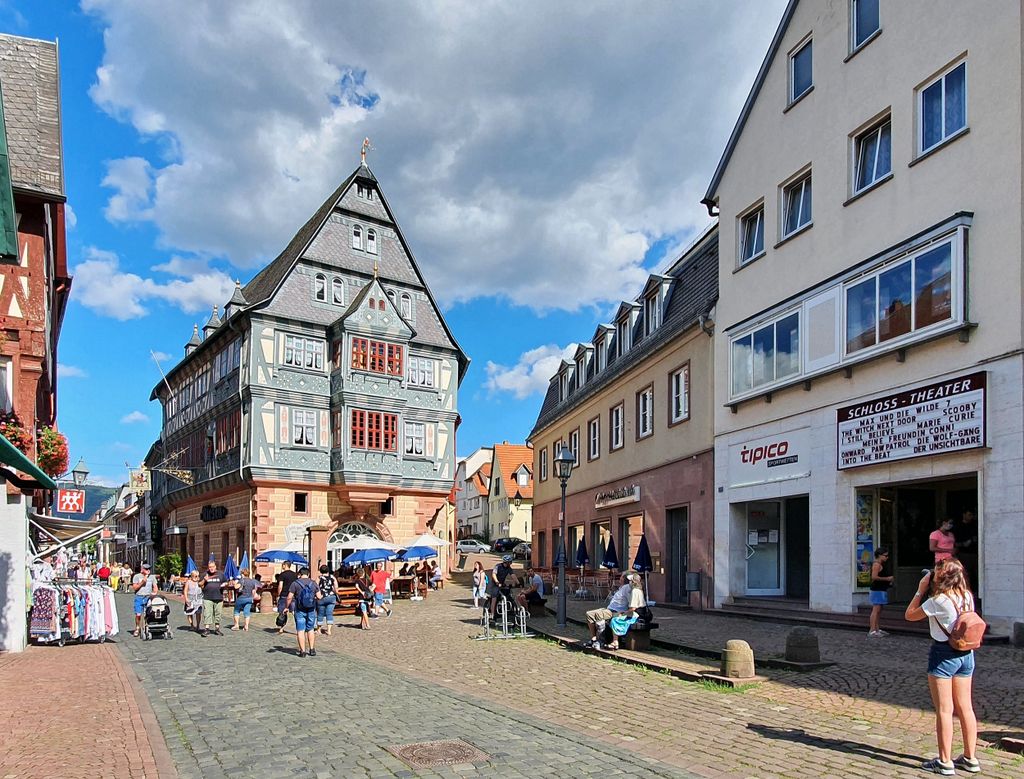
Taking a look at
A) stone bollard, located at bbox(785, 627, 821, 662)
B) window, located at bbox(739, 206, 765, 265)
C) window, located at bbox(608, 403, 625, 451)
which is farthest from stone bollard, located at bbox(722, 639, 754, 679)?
window, located at bbox(608, 403, 625, 451)

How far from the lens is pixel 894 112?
17.2 meters

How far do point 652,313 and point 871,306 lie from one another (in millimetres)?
11657

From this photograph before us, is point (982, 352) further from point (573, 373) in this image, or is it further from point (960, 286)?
point (573, 373)

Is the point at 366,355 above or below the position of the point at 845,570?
above

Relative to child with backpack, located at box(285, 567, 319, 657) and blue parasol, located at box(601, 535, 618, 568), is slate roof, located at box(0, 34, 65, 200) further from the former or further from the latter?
blue parasol, located at box(601, 535, 618, 568)

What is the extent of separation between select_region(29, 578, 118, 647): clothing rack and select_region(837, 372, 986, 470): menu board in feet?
51.7

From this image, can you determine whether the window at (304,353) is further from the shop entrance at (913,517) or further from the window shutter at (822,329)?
the shop entrance at (913,517)

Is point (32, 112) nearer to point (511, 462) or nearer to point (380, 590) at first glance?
point (380, 590)

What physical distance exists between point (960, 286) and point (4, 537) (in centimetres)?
1669

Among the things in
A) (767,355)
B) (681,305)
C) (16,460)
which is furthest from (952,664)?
(681,305)

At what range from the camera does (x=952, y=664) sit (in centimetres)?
737

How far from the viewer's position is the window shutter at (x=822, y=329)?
18.2 metres

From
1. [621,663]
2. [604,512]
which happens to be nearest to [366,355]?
[604,512]

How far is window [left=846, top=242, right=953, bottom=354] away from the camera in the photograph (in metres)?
15.5
